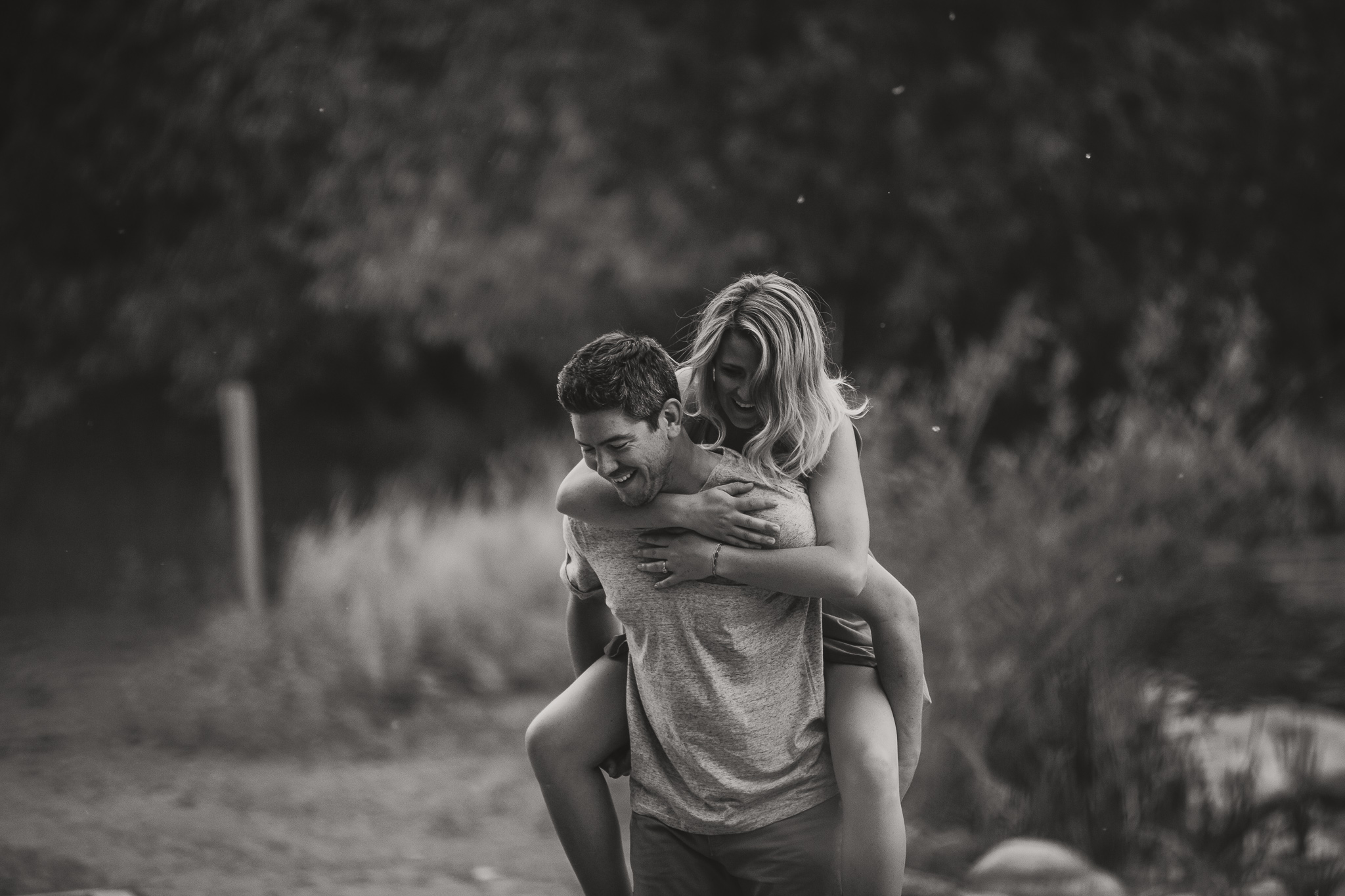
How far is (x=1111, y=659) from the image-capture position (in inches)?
202

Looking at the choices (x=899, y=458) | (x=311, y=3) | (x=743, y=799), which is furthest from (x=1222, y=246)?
(x=743, y=799)

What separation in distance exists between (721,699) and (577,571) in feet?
1.20

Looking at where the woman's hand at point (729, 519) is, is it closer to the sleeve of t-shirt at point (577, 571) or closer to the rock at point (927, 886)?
Result: the sleeve of t-shirt at point (577, 571)

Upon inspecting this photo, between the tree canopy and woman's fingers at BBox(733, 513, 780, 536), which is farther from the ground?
the tree canopy

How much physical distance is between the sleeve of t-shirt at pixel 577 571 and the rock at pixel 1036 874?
2399mm

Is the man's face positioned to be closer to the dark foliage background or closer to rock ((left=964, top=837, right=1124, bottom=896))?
rock ((left=964, top=837, right=1124, bottom=896))

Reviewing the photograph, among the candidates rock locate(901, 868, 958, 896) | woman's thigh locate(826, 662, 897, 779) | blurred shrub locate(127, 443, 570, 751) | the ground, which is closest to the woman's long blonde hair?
woman's thigh locate(826, 662, 897, 779)

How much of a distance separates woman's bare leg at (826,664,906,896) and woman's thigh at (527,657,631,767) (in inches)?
15.7

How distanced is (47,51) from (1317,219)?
1138 centimetres

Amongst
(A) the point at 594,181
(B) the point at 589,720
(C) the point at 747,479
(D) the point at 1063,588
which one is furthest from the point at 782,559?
(A) the point at 594,181

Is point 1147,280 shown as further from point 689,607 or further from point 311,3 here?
point 689,607

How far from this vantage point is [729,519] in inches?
82.0

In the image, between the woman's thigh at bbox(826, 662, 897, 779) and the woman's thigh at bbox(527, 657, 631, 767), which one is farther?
the woman's thigh at bbox(527, 657, 631, 767)

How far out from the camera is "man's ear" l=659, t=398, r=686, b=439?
2080 millimetres
